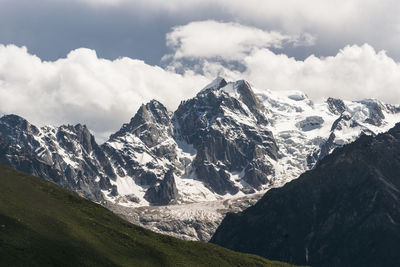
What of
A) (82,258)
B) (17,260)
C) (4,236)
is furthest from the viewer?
(82,258)

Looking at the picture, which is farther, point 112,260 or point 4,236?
point 112,260

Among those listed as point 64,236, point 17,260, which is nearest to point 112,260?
point 64,236

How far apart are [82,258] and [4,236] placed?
2325 cm

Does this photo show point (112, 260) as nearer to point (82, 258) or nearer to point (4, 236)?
point (82, 258)

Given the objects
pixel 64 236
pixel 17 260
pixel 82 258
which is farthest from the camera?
pixel 64 236

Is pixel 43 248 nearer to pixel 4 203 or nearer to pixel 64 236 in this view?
pixel 64 236

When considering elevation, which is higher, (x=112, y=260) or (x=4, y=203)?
(x=4, y=203)

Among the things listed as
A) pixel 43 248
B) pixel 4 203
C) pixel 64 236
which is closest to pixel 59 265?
pixel 43 248

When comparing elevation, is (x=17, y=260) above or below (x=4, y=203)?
below

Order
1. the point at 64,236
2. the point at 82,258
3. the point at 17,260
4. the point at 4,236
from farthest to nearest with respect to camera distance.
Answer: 1. the point at 64,236
2. the point at 82,258
3. the point at 4,236
4. the point at 17,260

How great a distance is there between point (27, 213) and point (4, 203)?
769cm

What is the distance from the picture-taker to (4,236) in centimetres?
16612

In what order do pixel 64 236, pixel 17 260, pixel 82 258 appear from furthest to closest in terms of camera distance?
pixel 64 236
pixel 82 258
pixel 17 260

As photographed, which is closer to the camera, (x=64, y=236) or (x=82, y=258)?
(x=82, y=258)
